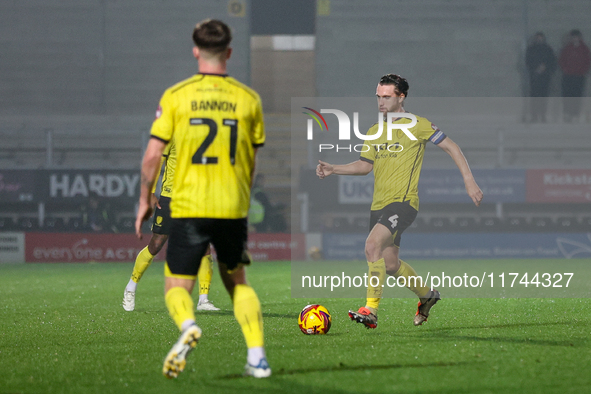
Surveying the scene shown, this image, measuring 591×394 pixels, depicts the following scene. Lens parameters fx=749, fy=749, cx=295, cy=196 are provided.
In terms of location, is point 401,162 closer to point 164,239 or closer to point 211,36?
point 164,239

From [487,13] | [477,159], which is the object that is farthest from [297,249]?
[487,13]

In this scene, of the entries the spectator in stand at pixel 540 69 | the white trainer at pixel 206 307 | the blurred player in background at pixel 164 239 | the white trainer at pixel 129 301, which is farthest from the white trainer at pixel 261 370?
the spectator in stand at pixel 540 69

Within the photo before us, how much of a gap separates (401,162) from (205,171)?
9.90 ft

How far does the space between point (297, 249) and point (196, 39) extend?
14319 mm

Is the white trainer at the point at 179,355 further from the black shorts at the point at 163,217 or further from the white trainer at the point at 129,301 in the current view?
the white trainer at the point at 129,301

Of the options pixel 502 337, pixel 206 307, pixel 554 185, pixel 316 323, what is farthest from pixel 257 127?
pixel 554 185

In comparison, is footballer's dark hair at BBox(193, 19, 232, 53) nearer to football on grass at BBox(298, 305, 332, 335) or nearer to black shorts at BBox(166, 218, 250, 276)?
black shorts at BBox(166, 218, 250, 276)

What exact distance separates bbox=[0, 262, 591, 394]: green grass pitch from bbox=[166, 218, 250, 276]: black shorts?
69 centimetres

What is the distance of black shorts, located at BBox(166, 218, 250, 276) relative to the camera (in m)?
4.37

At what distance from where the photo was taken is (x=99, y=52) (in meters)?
24.3

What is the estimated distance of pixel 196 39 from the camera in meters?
4.37

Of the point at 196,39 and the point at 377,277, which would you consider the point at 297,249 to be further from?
the point at 196,39

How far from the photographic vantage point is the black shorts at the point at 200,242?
4.37 meters

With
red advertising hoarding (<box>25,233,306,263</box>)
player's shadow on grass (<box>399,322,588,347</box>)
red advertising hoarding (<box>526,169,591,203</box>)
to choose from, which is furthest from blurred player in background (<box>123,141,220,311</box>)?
red advertising hoarding (<box>526,169,591,203</box>)
